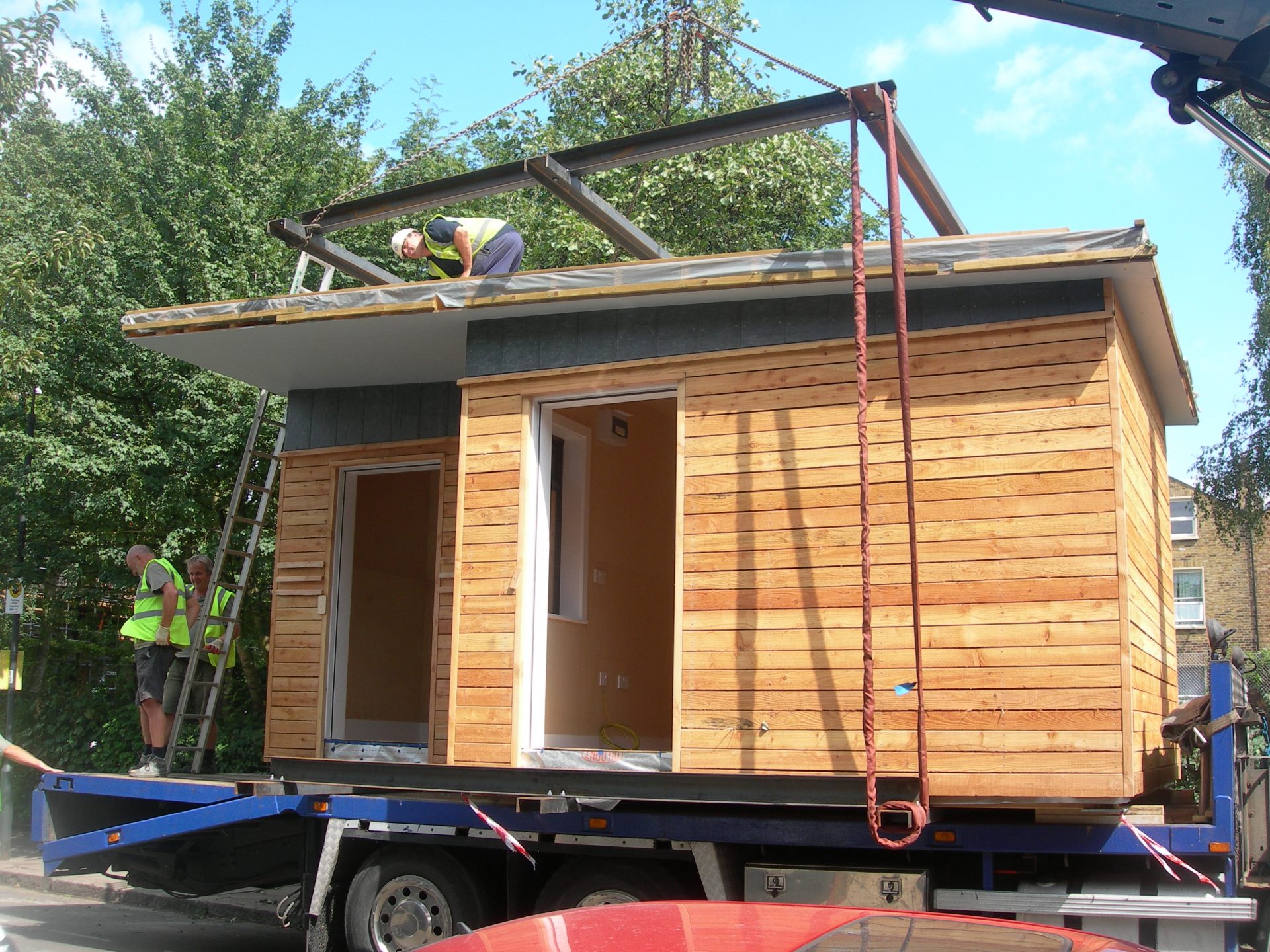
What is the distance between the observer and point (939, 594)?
6367mm

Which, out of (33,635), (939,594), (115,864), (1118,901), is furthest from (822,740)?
(33,635)

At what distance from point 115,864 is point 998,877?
237 inches

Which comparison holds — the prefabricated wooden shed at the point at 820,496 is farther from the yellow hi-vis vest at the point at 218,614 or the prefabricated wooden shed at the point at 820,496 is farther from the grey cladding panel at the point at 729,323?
the yellow hi-vis vest at the point at 218,614

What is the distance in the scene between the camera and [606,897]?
6.89m

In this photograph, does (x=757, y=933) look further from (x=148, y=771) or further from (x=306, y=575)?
(x=306, y=575)

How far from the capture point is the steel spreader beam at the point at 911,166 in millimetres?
6547

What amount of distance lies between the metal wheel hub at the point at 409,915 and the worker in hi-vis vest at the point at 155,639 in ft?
9.06

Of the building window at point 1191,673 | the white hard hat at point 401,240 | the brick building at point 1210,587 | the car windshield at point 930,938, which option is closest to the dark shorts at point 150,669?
the white hard hat at point 401,240

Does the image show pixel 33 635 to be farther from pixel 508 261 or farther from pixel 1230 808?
pixel 1230 808

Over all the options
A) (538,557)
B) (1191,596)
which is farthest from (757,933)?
(1191,596)

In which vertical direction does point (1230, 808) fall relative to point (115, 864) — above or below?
above

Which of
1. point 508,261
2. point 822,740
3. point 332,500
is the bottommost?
point 822,740

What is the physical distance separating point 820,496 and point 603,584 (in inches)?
122

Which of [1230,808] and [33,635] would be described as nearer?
[1230,808]
